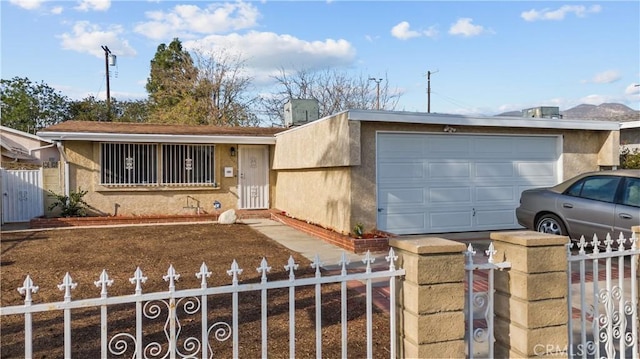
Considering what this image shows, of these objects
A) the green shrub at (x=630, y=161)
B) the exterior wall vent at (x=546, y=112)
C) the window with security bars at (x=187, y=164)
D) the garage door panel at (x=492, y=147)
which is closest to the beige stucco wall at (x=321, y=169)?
the window with security bars at (x=187, y=164)

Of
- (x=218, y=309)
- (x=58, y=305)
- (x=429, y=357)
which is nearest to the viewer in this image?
(x=58, y=305)

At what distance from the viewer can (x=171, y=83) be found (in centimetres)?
3053

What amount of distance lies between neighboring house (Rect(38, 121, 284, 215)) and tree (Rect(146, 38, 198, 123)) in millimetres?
13012

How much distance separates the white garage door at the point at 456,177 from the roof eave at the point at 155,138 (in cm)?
619

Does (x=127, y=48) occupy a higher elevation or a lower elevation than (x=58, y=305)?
higher

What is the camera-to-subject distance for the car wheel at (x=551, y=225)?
8.13 metres

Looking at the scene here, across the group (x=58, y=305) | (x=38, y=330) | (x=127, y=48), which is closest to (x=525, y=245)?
(x=58, y=305)

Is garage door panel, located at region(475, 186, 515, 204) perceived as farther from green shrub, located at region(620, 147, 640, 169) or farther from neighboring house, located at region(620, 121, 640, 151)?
neighboring house, located at region(620, 121, 640, 151)

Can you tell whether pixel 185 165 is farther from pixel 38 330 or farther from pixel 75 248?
pixel 38 330

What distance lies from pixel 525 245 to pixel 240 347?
2.48 meters

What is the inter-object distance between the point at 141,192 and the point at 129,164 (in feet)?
3.20

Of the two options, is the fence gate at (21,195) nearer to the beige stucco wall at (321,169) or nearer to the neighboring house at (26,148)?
the neighboring house at (26,148)

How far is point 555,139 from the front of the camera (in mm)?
Answer: 11023

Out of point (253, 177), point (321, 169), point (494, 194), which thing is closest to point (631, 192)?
point (494, 194)
